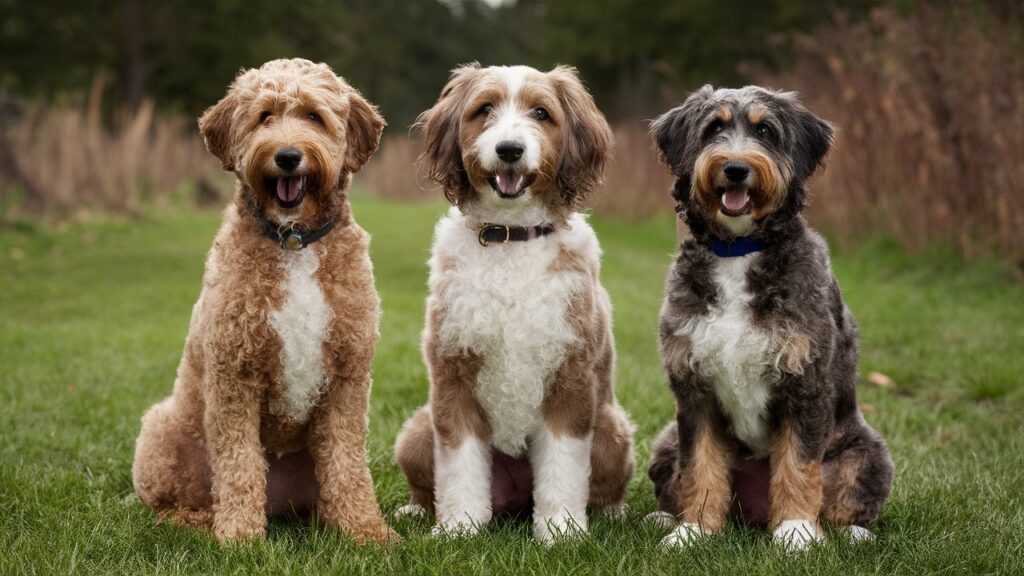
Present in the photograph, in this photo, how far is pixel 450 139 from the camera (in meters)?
3.96

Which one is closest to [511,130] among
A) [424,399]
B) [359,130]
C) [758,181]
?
[359,130]

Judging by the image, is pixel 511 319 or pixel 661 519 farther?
pixel 661 519

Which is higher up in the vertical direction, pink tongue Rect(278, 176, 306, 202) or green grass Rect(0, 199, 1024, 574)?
pink tongue Rect(278, 176, 306, 202)

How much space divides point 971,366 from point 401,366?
12.4ft

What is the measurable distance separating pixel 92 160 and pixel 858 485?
1552 centimetres

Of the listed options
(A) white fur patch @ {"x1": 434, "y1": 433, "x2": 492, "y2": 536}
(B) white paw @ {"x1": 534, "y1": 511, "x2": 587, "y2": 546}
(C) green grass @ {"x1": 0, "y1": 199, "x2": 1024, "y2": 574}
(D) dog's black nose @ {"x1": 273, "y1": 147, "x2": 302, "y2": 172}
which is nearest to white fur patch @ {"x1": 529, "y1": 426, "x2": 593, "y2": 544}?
(B) white paw @ {"x1": 534, "y1": 511, "x2": 587, "y2": 546}

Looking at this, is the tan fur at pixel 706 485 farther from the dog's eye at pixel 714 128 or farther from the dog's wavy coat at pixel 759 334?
the dog's eye at pixel 714 128

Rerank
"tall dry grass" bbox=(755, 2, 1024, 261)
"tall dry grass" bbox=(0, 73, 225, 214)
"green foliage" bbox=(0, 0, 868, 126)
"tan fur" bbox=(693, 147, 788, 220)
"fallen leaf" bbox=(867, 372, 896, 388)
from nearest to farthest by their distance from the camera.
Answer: "tan fur" bbox=(693, 147, 788, 220) → "fallen leaf" bbox=(867, 372, 896, 388) → "tall dry grass" bbox=(755, 2, 1024, 261) → "tall dry grass" bbox=(0, 73, 225, 214) → "green foliage" bbox=(0, 0, 868, 126)

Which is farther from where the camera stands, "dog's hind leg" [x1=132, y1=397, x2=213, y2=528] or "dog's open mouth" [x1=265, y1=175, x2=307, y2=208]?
"dog's hind leg" [x1=132, y1=397, x2=213, y2=528]

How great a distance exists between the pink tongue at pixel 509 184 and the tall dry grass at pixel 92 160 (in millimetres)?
12807

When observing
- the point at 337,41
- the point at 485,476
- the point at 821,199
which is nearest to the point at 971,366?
the point at 485,476

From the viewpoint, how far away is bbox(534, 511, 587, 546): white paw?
3.71 meters

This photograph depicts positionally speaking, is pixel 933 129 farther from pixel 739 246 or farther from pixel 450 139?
pixel 450 139

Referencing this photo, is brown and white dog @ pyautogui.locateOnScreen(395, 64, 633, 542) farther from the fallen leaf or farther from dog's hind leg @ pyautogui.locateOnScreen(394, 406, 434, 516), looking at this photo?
the fallen leaf
